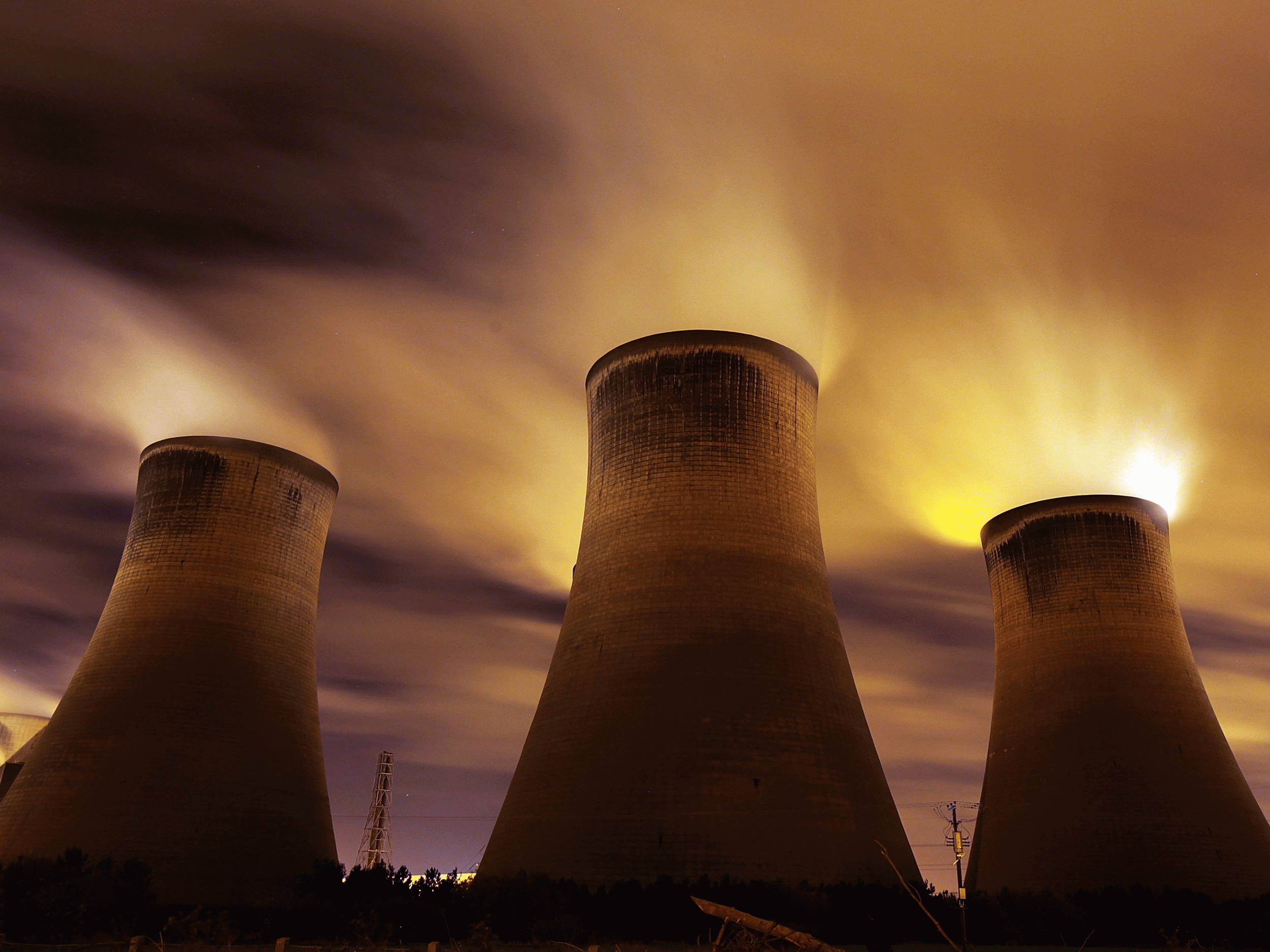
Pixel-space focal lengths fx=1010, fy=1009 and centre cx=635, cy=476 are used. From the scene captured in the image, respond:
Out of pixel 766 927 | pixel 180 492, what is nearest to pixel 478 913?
pixel 766 927

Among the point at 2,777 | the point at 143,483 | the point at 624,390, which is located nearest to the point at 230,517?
the point at 143,483

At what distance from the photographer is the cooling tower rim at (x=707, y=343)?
65.6 ft

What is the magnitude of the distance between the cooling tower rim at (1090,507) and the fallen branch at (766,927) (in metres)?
22.9

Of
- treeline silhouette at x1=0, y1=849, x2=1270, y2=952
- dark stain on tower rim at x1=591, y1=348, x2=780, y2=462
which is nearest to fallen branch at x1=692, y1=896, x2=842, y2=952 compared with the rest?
treeline silhouette at x1=0, y1=849, x2=1270, y2=952

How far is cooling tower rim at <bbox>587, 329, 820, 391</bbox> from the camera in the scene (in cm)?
2000

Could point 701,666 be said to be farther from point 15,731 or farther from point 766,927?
point 15,731

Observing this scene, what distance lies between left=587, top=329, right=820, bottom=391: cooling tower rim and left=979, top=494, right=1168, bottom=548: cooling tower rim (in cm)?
904

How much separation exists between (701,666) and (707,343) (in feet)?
21.2

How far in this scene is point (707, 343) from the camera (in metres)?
19.9

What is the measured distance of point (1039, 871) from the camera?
23234 mm

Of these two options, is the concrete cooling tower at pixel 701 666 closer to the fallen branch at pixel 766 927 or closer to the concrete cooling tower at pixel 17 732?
the fallen branch at pixel 766 927

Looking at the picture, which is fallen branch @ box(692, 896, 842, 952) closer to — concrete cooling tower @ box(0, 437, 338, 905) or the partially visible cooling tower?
concrete cooling tower @ box(0, 437, 338, 905)

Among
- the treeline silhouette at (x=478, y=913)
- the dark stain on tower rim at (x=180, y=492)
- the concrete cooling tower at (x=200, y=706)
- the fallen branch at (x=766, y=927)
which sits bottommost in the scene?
the treeline silhouette at (x=478, y=913)

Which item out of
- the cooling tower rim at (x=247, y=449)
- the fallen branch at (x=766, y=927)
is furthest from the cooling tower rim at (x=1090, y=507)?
the fallen branch at (x=766, y=927)
